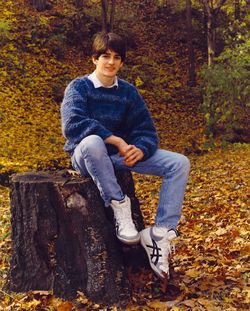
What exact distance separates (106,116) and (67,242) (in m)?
1.11

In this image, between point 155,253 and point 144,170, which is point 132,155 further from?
point 155,253

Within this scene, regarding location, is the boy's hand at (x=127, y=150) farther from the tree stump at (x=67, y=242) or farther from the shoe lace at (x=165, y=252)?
the shoe lace at (x=165, y=252)

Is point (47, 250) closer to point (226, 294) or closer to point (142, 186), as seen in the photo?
point (226, 294)

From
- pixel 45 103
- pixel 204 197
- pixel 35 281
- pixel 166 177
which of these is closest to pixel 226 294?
pixel 166 177

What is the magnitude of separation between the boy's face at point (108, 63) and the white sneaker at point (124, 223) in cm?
108

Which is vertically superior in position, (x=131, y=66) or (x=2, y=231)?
(x=131, y=66)

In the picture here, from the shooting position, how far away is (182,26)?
69.2ft

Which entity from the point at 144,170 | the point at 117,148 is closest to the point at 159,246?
the point at 144,170

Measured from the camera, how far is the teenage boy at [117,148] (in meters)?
3.93

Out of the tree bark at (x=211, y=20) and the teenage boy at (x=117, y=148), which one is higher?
the tree bark at (x=211, y=20)

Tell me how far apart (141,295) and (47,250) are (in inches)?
33.3

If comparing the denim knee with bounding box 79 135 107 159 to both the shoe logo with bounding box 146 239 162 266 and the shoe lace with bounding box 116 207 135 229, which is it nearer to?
the shoe lace with bounding box 116 207 135 229

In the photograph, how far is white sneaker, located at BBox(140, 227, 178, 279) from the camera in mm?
4078

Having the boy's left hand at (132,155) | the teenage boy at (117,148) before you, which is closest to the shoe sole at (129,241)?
the teenage boy at (117,148)
